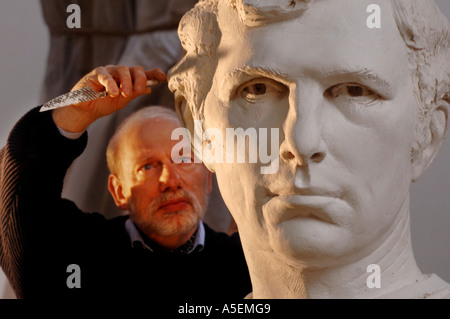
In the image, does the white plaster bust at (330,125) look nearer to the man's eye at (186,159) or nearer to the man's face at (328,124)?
the man's face at (328,124)

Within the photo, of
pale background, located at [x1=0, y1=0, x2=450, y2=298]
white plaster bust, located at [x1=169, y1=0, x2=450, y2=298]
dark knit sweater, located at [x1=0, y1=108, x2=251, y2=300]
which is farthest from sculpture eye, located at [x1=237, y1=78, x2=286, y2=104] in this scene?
pale background, located at [x1=0, y1=0, x2=450, y2=298]

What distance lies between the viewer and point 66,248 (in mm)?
4457

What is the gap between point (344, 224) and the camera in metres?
2.92

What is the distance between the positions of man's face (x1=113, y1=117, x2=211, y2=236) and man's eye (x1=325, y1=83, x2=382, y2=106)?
163cm

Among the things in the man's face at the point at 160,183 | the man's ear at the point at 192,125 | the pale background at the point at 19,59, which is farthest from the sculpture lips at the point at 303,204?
the pale background at the point at 19,59

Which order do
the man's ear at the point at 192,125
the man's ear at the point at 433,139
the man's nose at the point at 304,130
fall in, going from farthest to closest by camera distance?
the man's ear at the point at 192,125
the man's ear at the point at 433,139
the man's nose at the point at 304,130

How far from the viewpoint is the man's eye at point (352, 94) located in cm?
→ 293

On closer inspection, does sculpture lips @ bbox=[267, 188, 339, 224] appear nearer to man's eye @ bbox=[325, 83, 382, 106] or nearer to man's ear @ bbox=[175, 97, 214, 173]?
man's eye @ bbox=[325, 83, 382, 106]

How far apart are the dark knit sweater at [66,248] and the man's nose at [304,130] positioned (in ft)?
4.67

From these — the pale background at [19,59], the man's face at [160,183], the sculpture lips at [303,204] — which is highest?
the pale background at [19,59]

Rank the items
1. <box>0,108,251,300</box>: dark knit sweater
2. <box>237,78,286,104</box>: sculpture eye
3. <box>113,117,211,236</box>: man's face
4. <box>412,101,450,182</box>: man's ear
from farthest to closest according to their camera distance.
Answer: <box>113,117,211,236</box>: man's face
<box>0,108,251,300</box>: dark knit sweater
<box>412,101,450,182</box>: man's ear
<box>237,78,286,104</box>: sculpture eye

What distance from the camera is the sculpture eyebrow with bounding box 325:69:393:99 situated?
114 inches

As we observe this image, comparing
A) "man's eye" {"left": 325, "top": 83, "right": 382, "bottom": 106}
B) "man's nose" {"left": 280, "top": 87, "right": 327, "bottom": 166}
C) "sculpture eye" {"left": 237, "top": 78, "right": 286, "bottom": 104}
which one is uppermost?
"sculpture eye" {"left": 237, "top": 78, "right": 286, "bottom": 104}

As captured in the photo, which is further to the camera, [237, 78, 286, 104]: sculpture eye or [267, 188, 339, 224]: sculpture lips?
[237, 78, 286, 104]: sculpture eye
